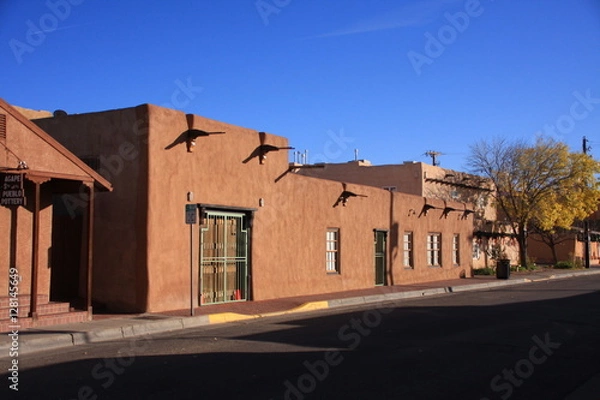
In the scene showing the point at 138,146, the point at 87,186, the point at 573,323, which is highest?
the point at 138,146

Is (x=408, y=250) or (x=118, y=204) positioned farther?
(x=408, y=250)

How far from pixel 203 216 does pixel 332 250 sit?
6991 millimetres

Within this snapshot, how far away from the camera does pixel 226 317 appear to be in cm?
1484

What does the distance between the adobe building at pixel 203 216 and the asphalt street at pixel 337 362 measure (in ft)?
8.44

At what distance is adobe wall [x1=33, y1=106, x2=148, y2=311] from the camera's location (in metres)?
14.9

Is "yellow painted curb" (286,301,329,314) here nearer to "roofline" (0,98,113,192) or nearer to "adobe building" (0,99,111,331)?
"adobe building" (0,99,111,331)

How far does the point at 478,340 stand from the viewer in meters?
11.4


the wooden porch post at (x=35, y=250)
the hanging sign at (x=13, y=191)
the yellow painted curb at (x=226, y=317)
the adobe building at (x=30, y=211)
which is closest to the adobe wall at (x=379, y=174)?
the yellow painted curb at (x=226, y=317)

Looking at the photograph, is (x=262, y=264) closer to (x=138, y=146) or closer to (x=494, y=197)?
(x=138, y=146)

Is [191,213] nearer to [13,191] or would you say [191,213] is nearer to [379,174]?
[13,191]

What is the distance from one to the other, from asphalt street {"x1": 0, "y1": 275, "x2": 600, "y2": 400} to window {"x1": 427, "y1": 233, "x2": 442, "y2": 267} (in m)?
15.3

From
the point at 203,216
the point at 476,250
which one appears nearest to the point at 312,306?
the point at 203,216

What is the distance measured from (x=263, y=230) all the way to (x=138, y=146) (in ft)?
16.7

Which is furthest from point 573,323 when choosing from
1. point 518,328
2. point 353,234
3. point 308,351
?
point 353,234
